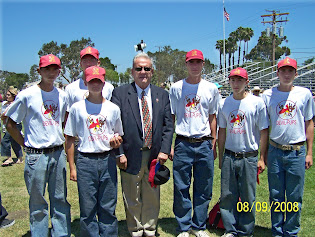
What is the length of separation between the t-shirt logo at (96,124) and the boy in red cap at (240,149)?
1608 millimetres

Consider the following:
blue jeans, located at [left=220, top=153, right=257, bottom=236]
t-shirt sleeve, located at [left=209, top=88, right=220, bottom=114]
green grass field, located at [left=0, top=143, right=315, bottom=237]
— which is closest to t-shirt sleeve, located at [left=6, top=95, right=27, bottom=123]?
green grass field, located at [left=0, top=143, right=315, bottom=237]

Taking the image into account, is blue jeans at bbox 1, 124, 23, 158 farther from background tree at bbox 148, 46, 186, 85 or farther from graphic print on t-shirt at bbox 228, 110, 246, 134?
background tree at bbox 148, 46, 186, 85

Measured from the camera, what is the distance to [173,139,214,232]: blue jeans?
3.93 meters

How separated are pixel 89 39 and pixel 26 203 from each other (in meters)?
42.1

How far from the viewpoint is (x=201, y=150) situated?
12.8ft

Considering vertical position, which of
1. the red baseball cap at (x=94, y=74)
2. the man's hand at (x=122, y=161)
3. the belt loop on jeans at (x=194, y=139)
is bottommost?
the man's hand at (x=122, y=161)

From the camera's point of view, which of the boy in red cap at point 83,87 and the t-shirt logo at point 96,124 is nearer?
the t-shirt logo at point 96,124

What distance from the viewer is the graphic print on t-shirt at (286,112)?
3.65m

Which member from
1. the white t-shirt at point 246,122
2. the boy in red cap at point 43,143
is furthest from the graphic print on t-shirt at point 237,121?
the boy in red cap at point 43,143

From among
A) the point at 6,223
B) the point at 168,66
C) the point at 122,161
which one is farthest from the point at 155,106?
the point at 168,66

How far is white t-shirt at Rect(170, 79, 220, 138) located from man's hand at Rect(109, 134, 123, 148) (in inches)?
35.8

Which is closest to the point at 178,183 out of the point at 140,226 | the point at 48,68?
the point at 140,226

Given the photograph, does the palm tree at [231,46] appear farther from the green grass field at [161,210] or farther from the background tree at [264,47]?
the green grass field at [161,210]

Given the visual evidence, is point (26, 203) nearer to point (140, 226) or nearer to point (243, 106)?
point (140, 226)
